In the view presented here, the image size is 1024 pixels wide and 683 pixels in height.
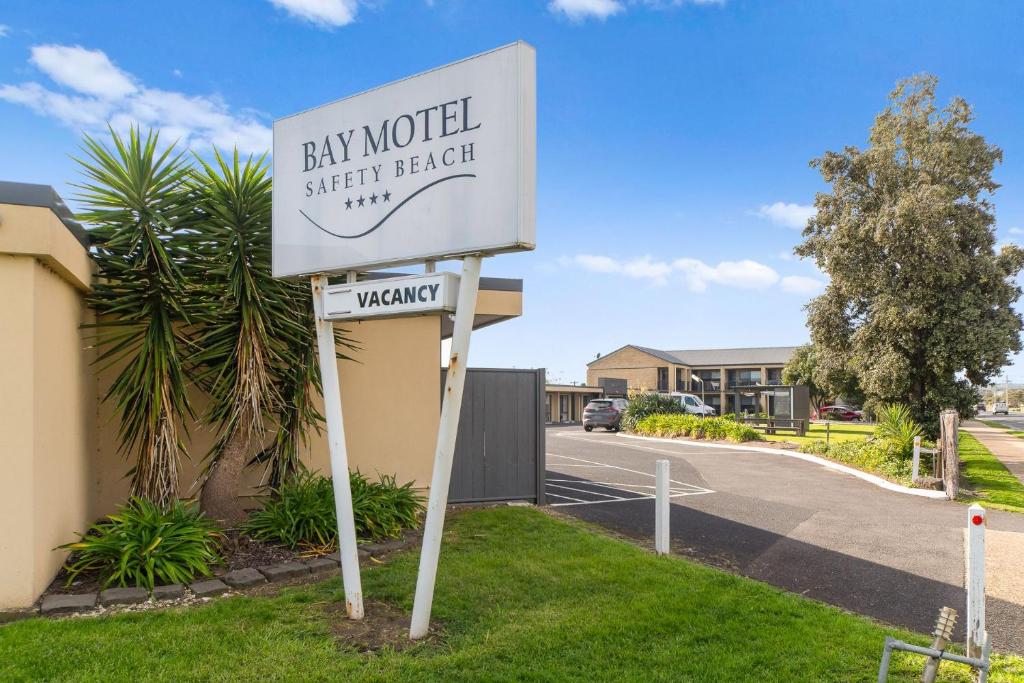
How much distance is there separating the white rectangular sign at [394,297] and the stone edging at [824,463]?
1060cm

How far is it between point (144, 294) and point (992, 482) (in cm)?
1548

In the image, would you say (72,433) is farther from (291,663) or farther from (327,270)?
(291,663)

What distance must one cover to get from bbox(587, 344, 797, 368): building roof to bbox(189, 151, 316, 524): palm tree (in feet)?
183

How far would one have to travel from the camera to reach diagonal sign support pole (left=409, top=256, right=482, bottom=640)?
4395 millimetres

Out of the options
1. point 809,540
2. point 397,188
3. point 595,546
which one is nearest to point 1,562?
point 397,188

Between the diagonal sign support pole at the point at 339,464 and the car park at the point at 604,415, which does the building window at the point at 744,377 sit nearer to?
the car park at the point at 604,415

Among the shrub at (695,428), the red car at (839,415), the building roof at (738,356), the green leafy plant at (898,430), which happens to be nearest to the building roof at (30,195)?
the green leafy plant at (898,430)

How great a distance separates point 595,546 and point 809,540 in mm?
2910

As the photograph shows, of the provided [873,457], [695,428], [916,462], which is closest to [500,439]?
[916,462]

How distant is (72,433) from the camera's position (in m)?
5.74

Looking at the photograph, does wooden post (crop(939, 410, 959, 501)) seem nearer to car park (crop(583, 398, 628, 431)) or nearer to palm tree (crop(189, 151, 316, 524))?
palm tree (crop(189, 151, 316, 524))

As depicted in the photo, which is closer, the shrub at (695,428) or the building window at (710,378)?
the shrub at (695,428)

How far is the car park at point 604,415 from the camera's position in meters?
28.8

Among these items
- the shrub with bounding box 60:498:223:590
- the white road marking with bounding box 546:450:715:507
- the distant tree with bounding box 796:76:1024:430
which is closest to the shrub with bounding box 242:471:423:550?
the shrub with bounding box 60:498:223:590
